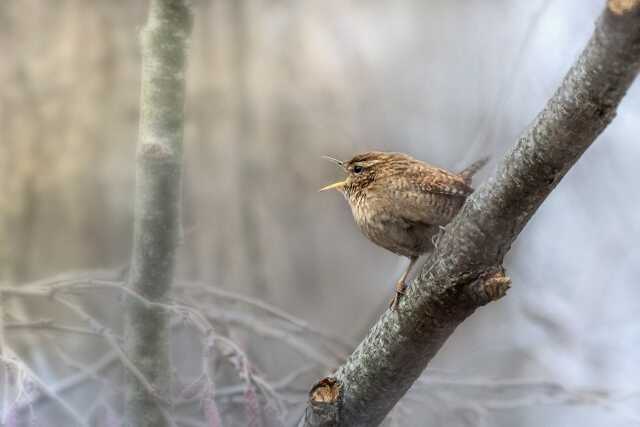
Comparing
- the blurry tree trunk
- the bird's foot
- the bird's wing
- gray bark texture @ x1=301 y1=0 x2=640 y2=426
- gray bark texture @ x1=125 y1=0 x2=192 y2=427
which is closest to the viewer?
gray bark texture @ x1=301 y1=0 x2=640 y2=426

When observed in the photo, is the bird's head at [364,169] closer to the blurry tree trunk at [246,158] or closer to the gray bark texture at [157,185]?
the gray bark texture at [157,185]

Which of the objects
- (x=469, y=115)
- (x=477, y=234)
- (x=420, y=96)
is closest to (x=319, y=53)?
(x=420, y=96)

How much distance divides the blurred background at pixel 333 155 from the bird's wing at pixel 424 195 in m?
0.51

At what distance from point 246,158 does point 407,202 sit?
2.03 feet

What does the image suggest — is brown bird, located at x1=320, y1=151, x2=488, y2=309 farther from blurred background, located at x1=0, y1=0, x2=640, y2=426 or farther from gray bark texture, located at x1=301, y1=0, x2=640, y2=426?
blurred background, located at x1=0, y1=0, x2=640, y2=426

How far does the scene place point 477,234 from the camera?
76cm

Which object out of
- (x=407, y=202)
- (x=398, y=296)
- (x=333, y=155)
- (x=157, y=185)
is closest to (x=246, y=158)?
(x=333, y=155)

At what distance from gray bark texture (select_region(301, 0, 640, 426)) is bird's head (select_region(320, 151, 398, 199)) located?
1.16ft

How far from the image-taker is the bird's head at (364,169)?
47.7 inches

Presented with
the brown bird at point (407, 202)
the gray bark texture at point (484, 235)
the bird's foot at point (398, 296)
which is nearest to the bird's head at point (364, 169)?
the brown bird at point (407, 202)

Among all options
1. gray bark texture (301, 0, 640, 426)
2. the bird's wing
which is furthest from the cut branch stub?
the bird's wing

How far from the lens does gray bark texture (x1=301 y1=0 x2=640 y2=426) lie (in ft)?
2.06

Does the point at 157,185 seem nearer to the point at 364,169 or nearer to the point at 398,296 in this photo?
the point at 364,169

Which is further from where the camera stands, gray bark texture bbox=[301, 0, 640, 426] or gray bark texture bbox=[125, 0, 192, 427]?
gray bark texture bbox=[125, 0, 192, 427]
